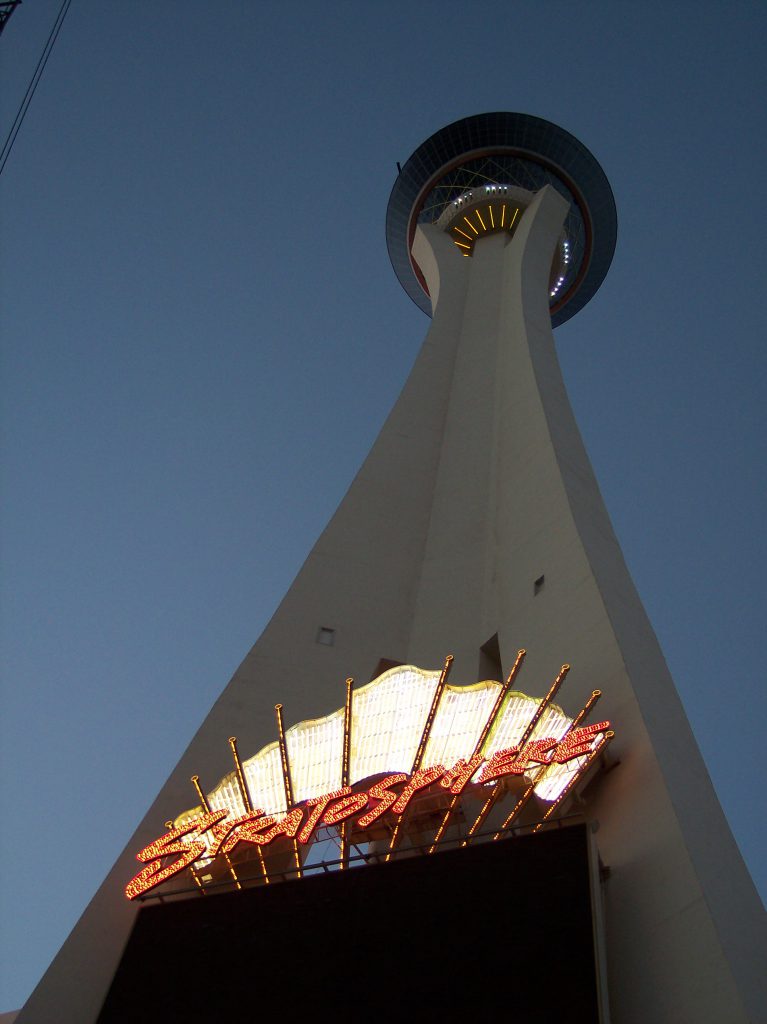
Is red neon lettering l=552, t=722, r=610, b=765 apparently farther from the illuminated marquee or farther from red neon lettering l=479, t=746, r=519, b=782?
red neon lettering l=479, t=746, r=519, b=782

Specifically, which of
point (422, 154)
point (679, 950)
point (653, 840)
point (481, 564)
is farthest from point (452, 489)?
point (422, 154)

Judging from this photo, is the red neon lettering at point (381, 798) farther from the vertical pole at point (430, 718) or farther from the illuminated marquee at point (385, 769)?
the vertical pole at point (430, 718)

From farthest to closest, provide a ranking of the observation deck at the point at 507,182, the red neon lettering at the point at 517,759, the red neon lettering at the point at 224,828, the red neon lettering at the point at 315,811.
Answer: the observation deck at the point at 507,182
the red neon lettering at the point at 224,828
the red neon lettering at the point at 315,811
the red neon lettering at the point at 517,759

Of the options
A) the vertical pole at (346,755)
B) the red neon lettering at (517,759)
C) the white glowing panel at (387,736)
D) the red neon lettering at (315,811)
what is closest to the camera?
the red neon lettering at (517,759)

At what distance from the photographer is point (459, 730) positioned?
1495cm

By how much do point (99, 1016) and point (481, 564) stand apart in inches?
447

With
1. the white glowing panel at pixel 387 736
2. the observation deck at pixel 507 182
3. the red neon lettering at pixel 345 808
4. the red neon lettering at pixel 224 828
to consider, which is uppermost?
the observation deck at pixel 507 182

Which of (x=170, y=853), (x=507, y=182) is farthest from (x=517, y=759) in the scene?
(x=507, y=182)

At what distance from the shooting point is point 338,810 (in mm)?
14195

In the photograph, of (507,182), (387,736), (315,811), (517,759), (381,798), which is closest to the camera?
(517,759)

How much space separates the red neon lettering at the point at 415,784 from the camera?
546 inches

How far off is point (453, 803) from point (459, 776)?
395 mm

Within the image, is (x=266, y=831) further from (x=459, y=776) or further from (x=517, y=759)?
(x=517, y=759)

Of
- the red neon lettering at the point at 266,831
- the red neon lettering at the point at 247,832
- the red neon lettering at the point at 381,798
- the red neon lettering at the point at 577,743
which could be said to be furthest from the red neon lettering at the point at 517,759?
the red neon lettering at the point at 247,832
